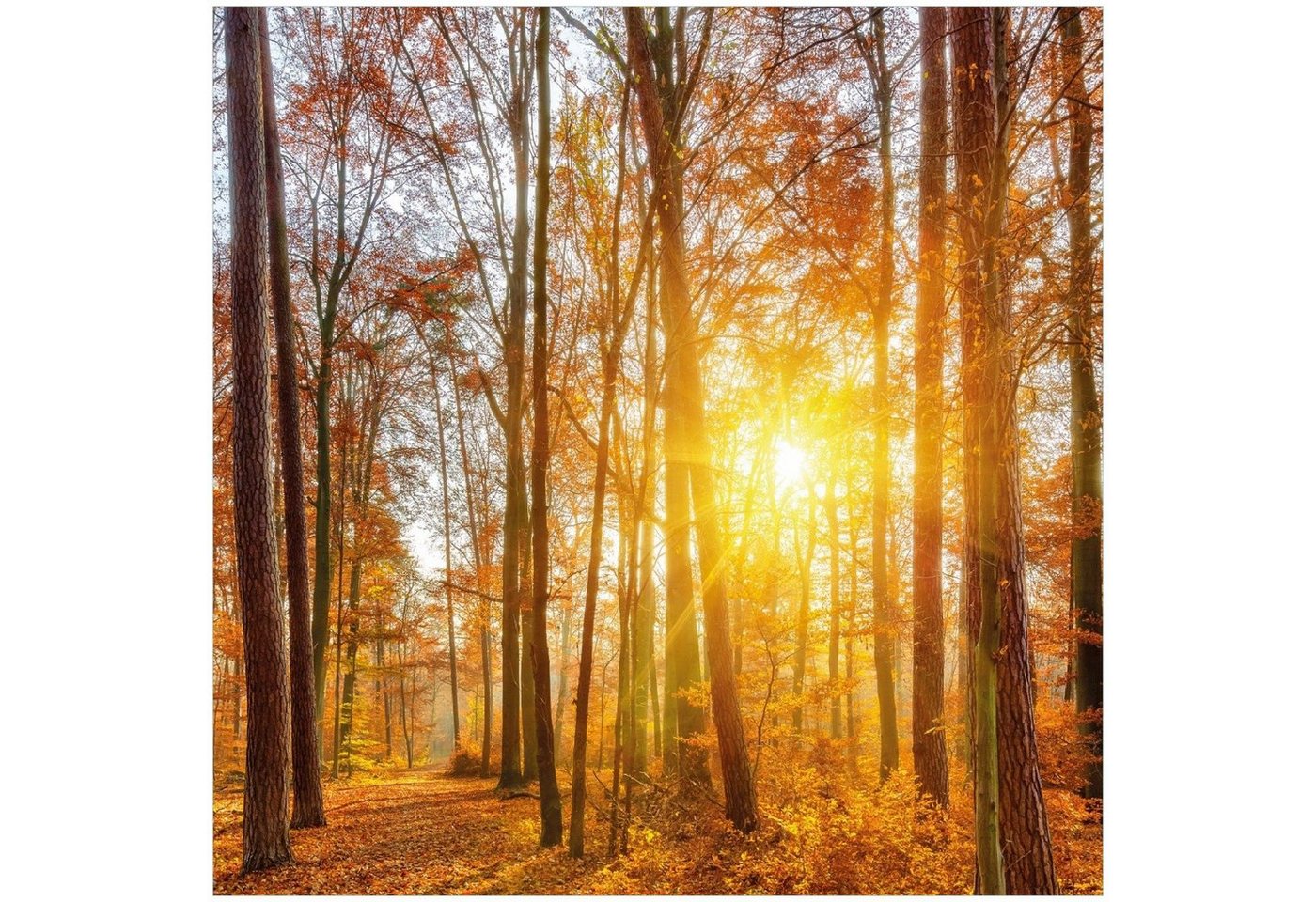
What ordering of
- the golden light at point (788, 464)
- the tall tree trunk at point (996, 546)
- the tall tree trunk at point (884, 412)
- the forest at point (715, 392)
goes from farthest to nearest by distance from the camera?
the golden light at point (788, 464) → the tall tree trunk at point (884, 412) → the forest at point (715, 392) → the tall tree trunk at point (996, 546)

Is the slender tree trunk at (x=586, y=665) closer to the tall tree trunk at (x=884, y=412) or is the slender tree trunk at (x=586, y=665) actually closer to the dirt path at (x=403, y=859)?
the dirt path at (x=403, y=859)

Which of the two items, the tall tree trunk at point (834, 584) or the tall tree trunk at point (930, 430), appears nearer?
the tall tree trunk at point (930, 430)

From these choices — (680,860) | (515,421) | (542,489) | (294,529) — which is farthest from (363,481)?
(680,860)

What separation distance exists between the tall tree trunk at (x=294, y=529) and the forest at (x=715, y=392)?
3cm

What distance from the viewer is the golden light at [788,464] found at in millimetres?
4688

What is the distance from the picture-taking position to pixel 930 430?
12.9ft

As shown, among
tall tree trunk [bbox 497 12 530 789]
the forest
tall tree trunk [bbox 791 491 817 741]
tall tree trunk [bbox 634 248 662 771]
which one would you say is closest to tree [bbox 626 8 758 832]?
the forest

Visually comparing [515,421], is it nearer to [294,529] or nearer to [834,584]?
[294,529]

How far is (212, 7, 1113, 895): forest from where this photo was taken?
113 inches

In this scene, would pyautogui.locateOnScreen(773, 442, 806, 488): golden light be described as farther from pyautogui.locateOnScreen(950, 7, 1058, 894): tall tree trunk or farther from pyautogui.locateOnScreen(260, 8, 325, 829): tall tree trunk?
pyautogui.locateOnScreen(260, 8, 325, 829): tall tree trunk

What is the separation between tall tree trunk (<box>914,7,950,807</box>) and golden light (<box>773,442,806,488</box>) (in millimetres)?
851

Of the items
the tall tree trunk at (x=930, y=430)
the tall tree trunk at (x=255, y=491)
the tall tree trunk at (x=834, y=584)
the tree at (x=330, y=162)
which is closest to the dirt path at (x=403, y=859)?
the tall tree trunk at (x=255, y=491)
